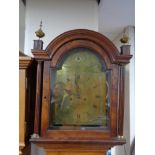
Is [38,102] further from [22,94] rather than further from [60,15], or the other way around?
[60,15]

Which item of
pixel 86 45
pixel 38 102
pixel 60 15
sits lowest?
pixel 38 102

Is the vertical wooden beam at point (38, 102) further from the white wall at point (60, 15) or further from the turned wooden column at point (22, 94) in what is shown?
the white wall at point (60, 15)

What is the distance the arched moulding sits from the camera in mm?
1272

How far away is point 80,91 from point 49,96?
0.56 feet

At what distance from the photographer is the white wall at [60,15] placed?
1.82 meters

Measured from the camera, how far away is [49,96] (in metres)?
1.26

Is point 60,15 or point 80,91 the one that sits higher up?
point 60,15

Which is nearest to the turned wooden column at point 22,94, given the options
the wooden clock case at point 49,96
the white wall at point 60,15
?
the wooden clock case at point 49,96

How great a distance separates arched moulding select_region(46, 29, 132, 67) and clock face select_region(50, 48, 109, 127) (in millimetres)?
36

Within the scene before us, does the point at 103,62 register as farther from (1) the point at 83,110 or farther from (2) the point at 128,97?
(2) the point at 128,97

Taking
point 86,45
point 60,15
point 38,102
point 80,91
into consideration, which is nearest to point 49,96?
point 38,102

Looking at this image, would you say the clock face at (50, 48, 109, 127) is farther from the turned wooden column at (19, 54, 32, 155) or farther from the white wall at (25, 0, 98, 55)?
the white wall at (25, 0, 98, 55)
